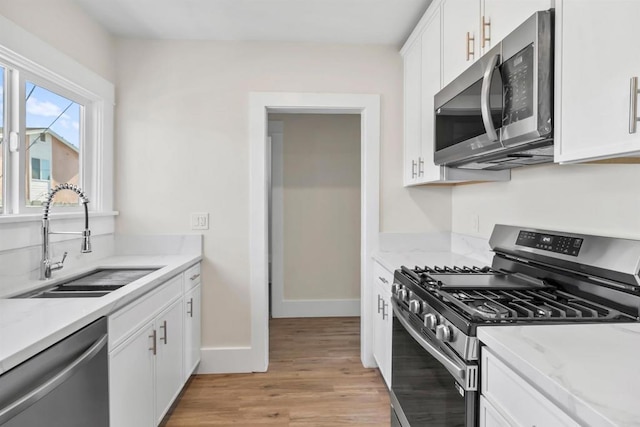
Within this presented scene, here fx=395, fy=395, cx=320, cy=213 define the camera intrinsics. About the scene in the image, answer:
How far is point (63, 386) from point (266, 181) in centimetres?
191

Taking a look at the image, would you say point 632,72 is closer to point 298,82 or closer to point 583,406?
point 583,406

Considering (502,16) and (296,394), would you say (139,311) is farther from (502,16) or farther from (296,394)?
(502,16)

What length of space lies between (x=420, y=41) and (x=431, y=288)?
5.44 ft

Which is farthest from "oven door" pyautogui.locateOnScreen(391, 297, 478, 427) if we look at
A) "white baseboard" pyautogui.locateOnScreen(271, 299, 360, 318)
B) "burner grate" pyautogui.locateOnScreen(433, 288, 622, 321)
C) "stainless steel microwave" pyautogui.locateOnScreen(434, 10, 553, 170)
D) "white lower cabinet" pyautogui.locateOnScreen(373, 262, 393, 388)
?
"white baseboard" pyautogui.locateOnScreen(271, 299, 360, 318)

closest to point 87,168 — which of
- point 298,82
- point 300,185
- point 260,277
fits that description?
point 260,277

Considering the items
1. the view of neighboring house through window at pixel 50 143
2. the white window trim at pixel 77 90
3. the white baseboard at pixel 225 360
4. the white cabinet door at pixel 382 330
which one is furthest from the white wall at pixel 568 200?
the view of neighboring house through window at pixel 50 143

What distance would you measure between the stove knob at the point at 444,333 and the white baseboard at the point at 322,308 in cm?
298

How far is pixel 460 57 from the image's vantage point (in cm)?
190

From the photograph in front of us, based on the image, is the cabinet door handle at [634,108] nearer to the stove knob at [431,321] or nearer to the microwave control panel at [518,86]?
the microwave control panel at [518,86]

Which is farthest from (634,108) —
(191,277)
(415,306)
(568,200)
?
(191,277)

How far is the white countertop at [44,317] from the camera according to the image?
1.05m

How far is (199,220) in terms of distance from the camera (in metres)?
2.89

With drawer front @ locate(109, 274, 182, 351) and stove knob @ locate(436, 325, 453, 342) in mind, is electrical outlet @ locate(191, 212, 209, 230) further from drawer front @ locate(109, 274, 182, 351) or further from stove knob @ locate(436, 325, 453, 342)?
stove knob @ locate(436, 325, 453, 342)

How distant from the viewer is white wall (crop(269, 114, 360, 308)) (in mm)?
4191
